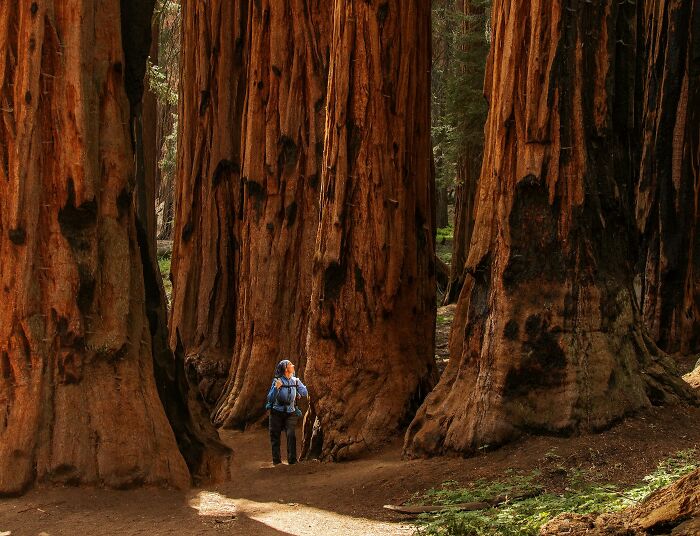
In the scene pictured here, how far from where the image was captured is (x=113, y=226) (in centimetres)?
766

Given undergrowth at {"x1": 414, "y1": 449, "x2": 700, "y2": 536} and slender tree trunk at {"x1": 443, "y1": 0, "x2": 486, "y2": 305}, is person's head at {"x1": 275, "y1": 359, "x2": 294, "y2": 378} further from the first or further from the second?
slender tree trunk at {"x1": 443, "y1": 0, "x2": 486, "y2": 305}

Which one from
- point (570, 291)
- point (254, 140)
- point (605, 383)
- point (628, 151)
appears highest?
point (254, 140)

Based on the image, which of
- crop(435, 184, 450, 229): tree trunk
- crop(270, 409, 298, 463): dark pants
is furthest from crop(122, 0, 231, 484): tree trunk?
crop(435, 184, 450, 229): tree trunk

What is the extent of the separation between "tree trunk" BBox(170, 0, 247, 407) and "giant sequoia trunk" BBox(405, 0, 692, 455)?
19.5 ft

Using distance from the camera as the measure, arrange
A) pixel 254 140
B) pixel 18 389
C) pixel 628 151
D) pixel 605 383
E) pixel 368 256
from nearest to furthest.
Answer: pixel 18 389
pixel 605 383
pixel 628 151
pixel 368 256
pixel 254 140

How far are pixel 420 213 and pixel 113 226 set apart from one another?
13.5 feet

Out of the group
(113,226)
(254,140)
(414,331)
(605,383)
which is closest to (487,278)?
(605,383)

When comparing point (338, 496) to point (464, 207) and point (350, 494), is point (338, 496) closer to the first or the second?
point (350, 494)

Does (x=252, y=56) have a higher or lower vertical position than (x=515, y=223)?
higher

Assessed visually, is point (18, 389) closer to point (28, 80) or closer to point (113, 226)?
point (113, 226)

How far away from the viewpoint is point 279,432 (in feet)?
34.3

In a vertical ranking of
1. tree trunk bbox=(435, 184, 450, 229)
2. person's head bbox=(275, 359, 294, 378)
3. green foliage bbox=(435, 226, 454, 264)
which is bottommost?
person's head bbox=(275, 359, 294, 378)

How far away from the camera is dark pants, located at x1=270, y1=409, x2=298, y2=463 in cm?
1032

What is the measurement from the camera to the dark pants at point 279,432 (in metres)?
10.3
